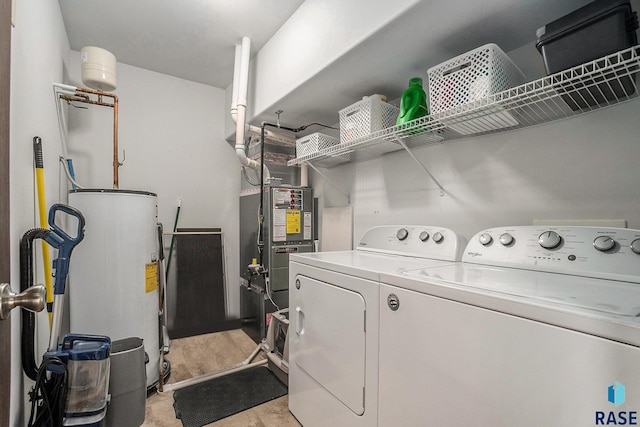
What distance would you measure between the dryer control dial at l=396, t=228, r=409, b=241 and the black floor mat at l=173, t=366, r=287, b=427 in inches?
53.6

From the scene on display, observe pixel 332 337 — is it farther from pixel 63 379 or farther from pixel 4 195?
pixel 4 195

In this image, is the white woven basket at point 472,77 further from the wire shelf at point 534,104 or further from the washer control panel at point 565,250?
the washer control panel at point 565,250

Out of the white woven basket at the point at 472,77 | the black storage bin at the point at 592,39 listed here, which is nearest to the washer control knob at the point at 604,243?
the black storage bin at the point at 592,39

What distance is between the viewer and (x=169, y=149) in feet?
9.87

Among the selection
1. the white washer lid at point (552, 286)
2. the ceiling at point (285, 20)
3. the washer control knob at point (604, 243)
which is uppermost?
the ceiling at point (285, 20)

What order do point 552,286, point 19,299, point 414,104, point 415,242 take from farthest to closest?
point 415,242, point 414,104, point 552,286, point 19,299

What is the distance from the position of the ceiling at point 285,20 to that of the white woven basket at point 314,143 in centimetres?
26

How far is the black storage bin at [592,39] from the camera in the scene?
0.85 meters

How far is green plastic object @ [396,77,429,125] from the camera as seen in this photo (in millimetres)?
1473

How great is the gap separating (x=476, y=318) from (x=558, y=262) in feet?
1.76

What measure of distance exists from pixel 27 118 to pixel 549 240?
2.27m

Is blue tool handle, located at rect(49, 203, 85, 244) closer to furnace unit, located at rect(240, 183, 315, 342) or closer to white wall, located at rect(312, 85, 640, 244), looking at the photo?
furnace unit, located at rect(240, 183, 315, 342)

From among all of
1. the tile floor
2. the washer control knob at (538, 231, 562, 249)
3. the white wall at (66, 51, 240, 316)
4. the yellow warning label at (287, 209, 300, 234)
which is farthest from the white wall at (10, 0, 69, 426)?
the washer control knob at (538, 231, 562, 249)

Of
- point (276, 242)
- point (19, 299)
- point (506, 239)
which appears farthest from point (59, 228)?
point (506, 239)
